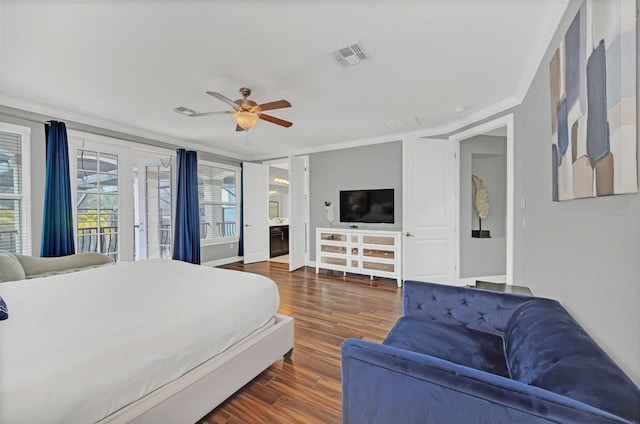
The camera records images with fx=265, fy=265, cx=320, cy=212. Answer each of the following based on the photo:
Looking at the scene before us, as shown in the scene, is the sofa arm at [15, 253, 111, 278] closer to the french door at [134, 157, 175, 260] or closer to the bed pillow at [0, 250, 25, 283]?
the bed pillow at [0, 250, 25, 283]

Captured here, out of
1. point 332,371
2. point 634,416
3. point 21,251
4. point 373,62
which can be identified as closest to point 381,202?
point 373,62

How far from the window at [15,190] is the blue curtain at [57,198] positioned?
0.18m

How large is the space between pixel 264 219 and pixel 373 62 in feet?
15.2

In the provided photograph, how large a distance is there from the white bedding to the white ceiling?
1.82m

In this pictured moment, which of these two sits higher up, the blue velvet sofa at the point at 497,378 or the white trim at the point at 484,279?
the blue velvet sofa at the point at 497,378

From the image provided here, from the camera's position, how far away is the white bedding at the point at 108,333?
98cm

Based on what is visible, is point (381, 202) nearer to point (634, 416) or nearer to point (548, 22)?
point (548, 22)

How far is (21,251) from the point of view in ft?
10.3

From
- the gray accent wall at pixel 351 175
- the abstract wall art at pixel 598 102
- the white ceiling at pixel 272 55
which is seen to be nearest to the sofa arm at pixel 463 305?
the abstract wall art at pixel 598 102

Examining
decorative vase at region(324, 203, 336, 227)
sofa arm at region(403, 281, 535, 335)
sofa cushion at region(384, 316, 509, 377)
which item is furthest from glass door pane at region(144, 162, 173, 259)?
sofa cushion at region(384, 316, 509, 377)

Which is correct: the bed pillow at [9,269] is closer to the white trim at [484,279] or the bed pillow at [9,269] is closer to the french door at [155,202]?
the french door at [155,202]

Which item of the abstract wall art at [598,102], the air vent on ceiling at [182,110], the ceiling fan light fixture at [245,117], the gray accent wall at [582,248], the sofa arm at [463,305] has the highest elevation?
the air vent on ceiling at [182,110]

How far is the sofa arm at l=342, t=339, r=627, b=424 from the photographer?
2.43 ft

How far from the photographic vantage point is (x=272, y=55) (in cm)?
214
